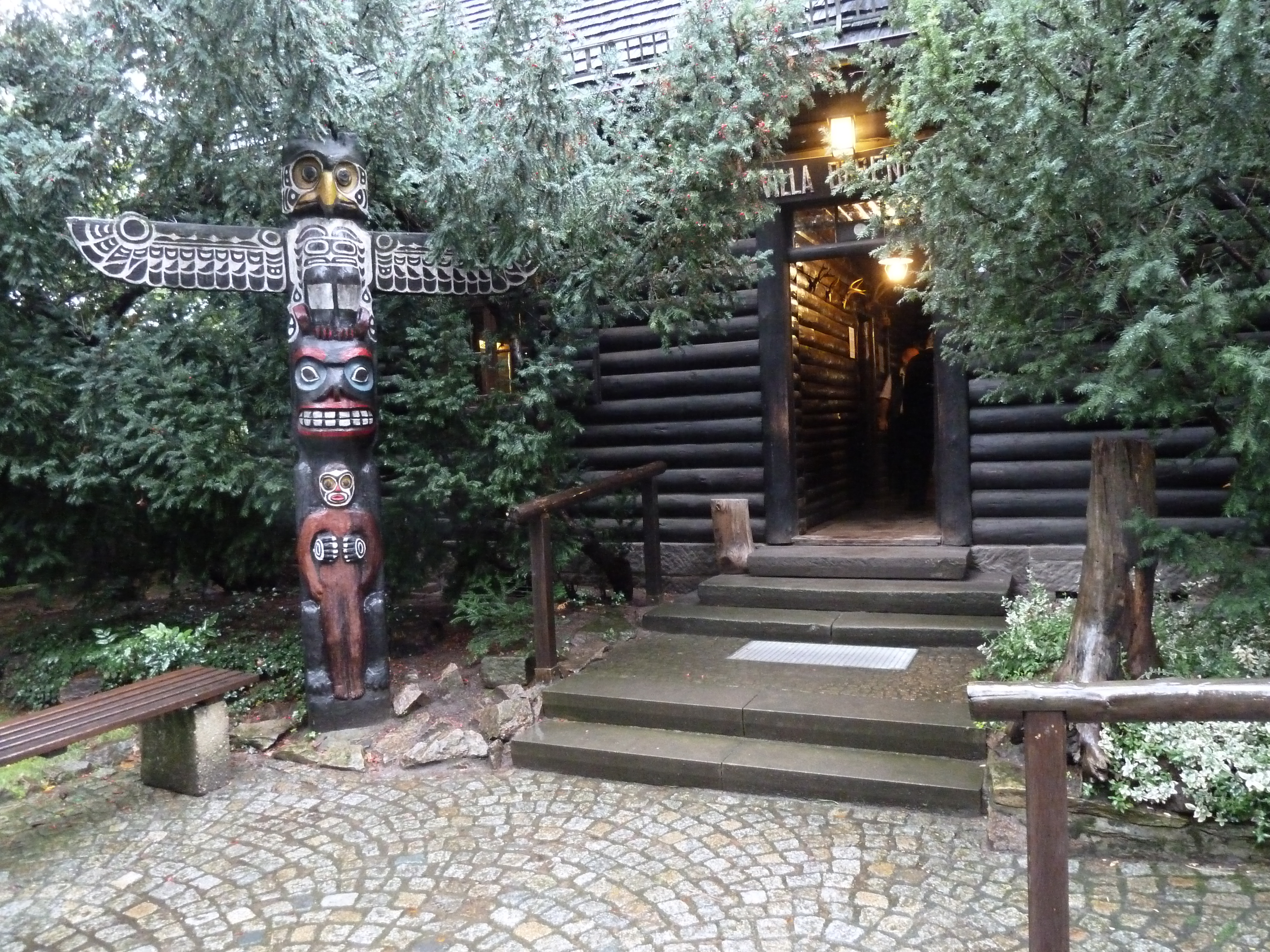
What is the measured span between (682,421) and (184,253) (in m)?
4.14

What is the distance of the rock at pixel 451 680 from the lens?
558 centimetres

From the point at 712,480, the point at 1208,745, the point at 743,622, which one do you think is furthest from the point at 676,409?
the point at 1208,745

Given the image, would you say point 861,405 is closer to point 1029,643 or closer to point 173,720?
point 1029,643

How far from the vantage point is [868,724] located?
173 inches

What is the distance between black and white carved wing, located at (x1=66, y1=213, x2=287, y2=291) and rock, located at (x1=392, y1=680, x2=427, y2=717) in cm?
253

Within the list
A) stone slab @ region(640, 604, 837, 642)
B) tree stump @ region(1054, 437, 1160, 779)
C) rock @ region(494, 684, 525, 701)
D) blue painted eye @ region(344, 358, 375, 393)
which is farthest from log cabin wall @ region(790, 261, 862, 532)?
blue painted eye @ region(344, 358, 375, 393)

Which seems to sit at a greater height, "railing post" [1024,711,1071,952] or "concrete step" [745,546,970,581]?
"concrete step" [745,546,970,581]

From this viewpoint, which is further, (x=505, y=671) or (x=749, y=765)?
(x=505, y=671)

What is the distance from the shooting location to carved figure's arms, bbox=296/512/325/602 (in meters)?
5.03

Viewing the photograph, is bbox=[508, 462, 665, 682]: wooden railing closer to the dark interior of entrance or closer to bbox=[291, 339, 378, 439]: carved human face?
bbox=[291, 339, 378, 439]: carved human face

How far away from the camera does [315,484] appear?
16.6ft

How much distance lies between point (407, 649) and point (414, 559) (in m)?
0.69

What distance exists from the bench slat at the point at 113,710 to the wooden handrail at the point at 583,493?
1.77 metres

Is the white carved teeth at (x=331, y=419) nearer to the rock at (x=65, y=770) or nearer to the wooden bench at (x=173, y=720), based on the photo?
the wooden bench at (x=173, y=720)
